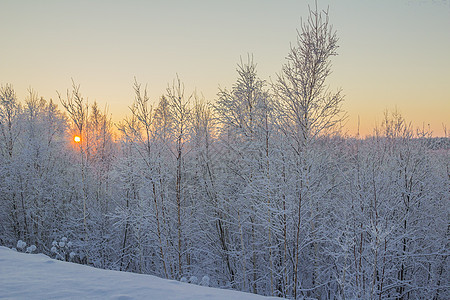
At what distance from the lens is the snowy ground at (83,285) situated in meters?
3.94

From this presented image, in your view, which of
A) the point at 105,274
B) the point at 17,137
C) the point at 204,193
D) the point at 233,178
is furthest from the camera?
the point at 17,137

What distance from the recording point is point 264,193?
8.20m

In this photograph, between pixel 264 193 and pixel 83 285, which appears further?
pixel 264 193

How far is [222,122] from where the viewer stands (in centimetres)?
980

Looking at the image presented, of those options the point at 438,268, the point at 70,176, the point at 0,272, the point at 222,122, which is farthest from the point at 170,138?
the point at 438,268

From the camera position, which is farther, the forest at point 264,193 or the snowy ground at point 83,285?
the forest at point 264,193

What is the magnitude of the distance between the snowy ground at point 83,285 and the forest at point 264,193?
179cm

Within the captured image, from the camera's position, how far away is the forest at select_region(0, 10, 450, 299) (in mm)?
7953

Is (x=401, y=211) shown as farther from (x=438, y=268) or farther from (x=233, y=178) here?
(x=233, y=178)

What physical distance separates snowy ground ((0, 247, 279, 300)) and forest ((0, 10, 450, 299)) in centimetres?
179

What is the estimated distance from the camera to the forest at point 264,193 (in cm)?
795

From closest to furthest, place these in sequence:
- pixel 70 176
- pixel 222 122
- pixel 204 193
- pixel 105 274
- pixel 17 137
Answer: pixel 105 274 < pixel 222 122 < pixel 204 193 < pixel 17 137 < pixel 70 176

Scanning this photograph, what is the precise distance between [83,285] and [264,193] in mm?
5157

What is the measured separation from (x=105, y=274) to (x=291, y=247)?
734 cm
